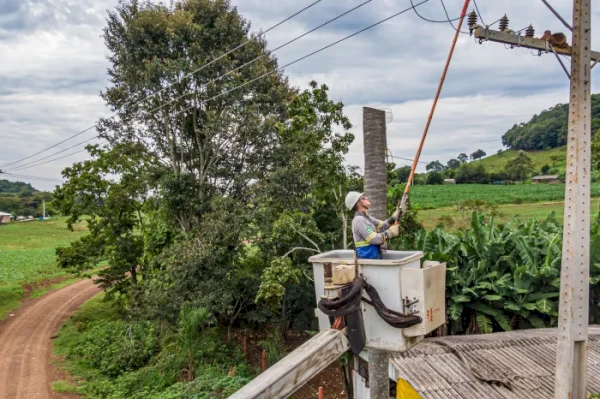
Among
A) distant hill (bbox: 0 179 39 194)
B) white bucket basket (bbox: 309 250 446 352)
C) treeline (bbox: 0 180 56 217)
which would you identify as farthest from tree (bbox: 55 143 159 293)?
distant hill (bbox: 0 179 39 194)

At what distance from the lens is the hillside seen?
50.2 metres

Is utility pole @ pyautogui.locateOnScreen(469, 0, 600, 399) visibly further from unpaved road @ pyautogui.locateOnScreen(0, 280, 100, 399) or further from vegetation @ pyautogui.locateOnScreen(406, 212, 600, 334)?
unpaved road @ pyautogui.locateOnScreen(0, 280, 100, 399)

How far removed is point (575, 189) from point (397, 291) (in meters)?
2.42

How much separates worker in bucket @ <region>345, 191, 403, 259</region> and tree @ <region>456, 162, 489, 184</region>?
4483 centimetres

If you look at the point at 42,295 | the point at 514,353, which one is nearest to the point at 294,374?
the point at 514,353

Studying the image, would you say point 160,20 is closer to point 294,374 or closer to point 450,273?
point 450,273

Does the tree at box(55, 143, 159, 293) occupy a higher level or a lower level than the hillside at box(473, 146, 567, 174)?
lower

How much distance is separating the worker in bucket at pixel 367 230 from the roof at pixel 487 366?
2966 mm

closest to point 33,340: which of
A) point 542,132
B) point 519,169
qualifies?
point 519,169

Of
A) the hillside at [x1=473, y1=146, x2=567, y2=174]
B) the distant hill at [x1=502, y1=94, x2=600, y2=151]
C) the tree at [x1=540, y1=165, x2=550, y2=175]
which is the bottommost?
the tree at [x1=540, y1=165, x2=550, y2=175]

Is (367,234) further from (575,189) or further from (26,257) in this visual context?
(26,257)

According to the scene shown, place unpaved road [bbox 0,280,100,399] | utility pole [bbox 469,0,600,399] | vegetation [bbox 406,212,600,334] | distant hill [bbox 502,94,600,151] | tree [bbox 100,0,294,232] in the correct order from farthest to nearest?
distant hill [bbox 502,94,600,151] → tree [bbox 100,0,294,232] → unpaved road [bbox 0,280,100,399] → vegetation [bbox 406,212,600,334] → utility pole [bbox 469,0,600,399]

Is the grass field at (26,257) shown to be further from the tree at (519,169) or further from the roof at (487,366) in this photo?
the tree at (519,169)

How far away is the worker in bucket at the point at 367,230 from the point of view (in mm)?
3855
